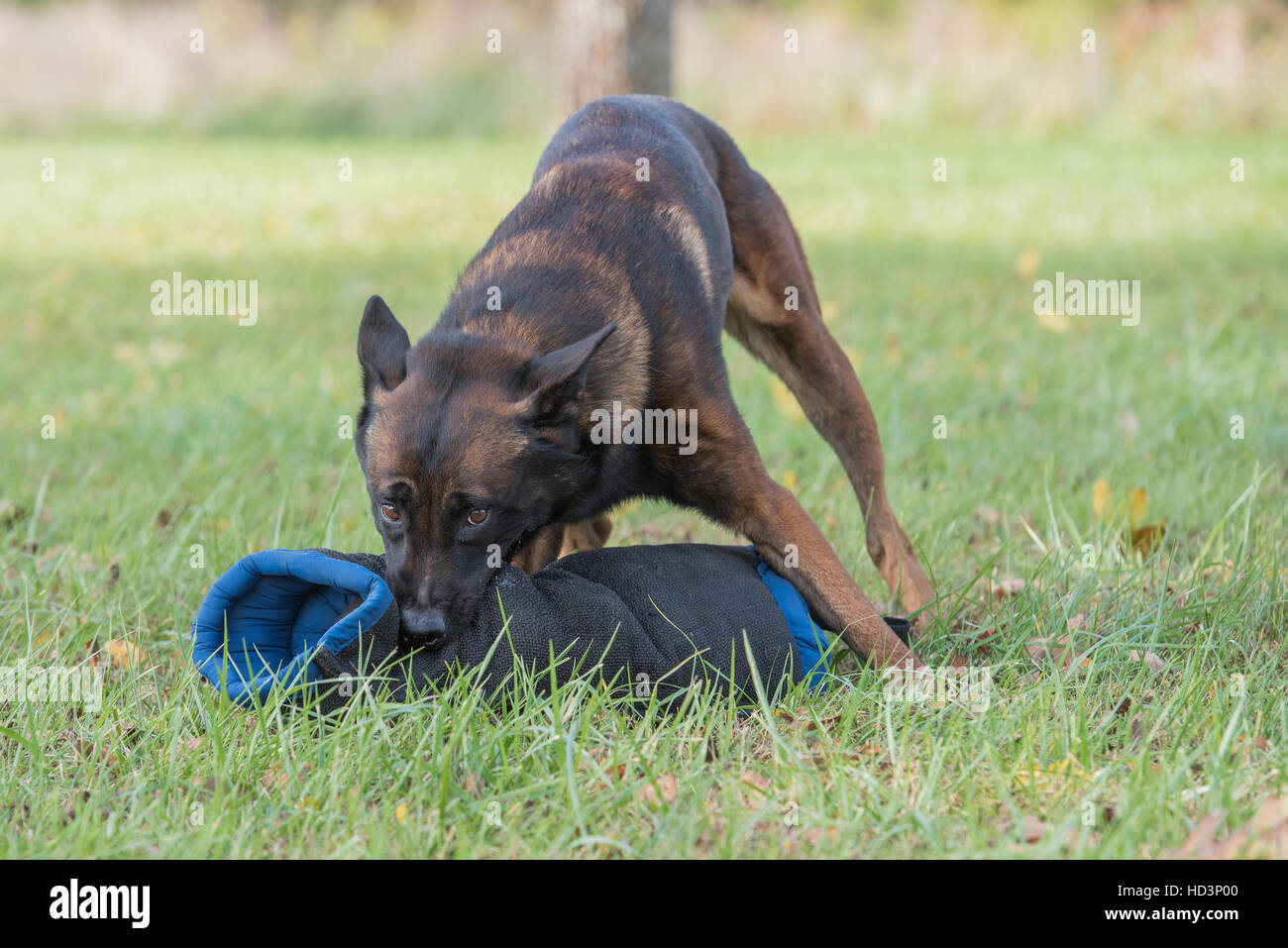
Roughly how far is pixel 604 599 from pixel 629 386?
22.2 inches

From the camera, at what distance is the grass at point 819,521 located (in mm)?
2510

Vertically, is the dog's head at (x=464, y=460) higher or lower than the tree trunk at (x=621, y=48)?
lower

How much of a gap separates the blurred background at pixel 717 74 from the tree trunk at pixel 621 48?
534 cm

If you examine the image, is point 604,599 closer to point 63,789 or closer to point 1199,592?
point 63,789

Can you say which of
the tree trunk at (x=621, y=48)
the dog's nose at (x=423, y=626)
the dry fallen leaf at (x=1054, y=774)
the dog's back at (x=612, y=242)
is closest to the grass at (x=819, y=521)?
the dry fallen leaf at (x=1054, y=774)

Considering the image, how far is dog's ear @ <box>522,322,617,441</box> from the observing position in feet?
9.70

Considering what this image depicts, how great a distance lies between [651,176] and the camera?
373cm

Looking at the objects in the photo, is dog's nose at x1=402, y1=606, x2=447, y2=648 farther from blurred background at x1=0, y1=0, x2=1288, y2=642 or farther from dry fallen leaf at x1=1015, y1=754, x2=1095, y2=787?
dry fallen leaf at x1=1015, y1=754, x2=1095, y2=787

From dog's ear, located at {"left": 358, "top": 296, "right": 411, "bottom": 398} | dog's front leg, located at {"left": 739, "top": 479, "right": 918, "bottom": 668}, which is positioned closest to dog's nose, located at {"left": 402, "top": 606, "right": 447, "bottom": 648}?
dog's ear, located at {"left": 358, "top": 296, "right": 411, "bottom": 398}

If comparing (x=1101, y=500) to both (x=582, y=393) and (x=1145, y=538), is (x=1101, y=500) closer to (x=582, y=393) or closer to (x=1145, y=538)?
(x=1145, y=538)

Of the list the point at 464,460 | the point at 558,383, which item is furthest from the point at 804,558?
the point at 464,460

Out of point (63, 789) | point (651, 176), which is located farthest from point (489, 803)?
point (651, 176)

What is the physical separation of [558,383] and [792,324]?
1.47 m

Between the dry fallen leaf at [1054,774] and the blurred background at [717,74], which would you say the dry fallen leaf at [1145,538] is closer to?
the dry fallen leaf at [1054,774]
